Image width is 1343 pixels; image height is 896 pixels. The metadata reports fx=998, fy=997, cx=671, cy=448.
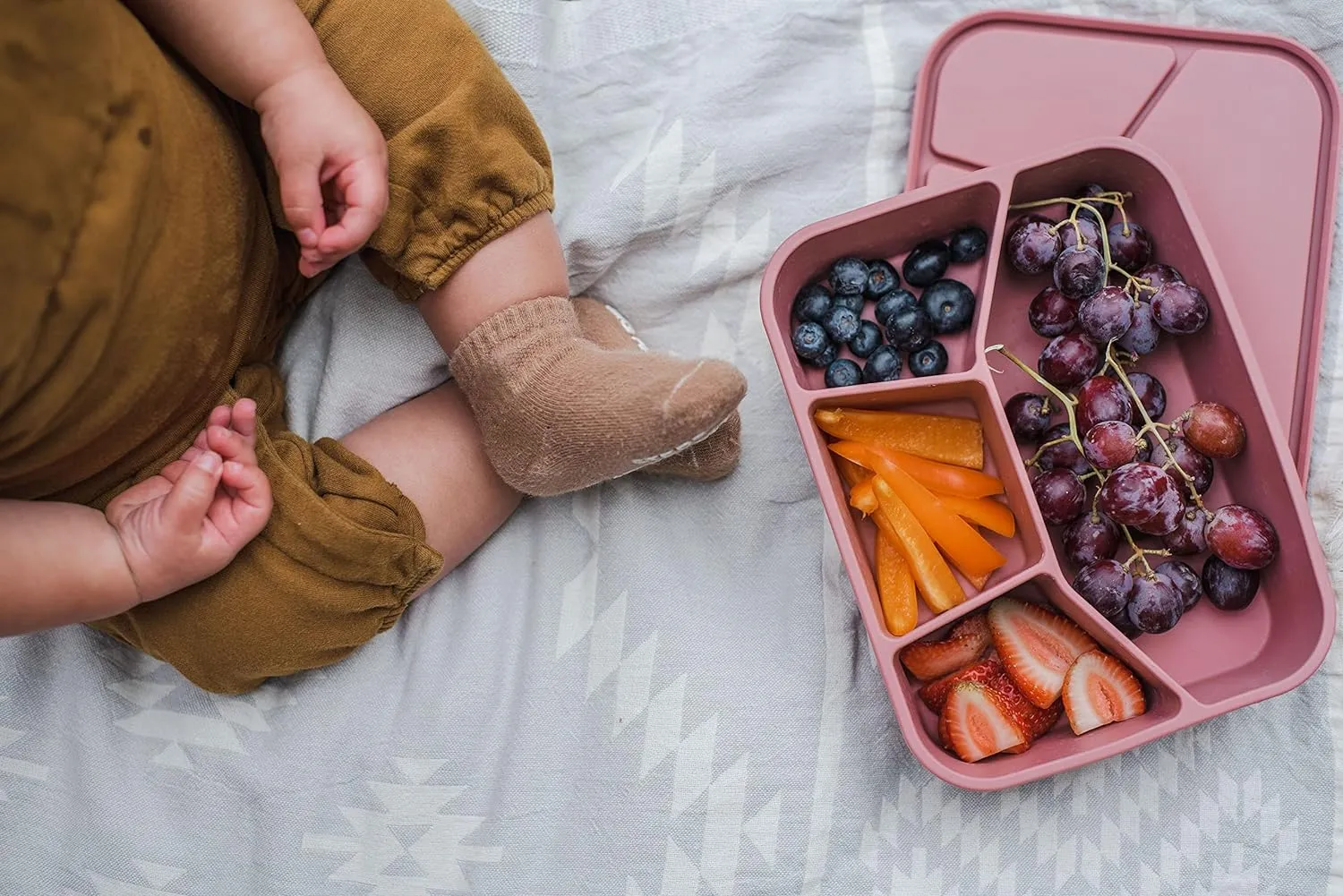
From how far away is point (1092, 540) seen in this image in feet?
2.67

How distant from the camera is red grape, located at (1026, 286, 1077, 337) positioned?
83 centimetres

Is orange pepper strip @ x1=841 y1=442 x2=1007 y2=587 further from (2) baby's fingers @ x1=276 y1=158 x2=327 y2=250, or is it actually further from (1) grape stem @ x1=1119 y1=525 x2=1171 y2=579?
(2) baby's fingers @ x1=276 y1=158 x2=327 y2=250

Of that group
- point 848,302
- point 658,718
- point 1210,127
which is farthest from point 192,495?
point 1210,127

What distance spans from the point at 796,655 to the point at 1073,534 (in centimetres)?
25

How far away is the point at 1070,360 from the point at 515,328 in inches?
17.7

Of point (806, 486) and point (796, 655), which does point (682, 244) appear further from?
point (796, 655)

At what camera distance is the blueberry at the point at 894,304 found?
842mm

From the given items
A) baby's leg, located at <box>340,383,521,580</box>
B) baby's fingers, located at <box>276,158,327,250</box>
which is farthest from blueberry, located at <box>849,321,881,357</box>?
baby's fingers, located at <box>276,158,327,250</box>

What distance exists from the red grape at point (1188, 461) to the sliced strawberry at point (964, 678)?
215mm

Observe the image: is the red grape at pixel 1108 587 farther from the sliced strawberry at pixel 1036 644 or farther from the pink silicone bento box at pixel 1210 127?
the pink silicone bento box at pixel 1210 127

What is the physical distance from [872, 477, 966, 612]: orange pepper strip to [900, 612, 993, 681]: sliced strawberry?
0.16 ft

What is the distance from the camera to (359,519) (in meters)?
0.76

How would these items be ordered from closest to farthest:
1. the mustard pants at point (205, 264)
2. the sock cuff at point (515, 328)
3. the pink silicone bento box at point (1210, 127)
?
the mustard pants at point (205, 264) → the sock cuff at point (515, 328) → the pink silicone bento box at point (1210, 127)

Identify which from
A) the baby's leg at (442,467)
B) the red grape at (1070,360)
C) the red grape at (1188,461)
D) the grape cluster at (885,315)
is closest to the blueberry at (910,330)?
the grape cluster at (885,315)
